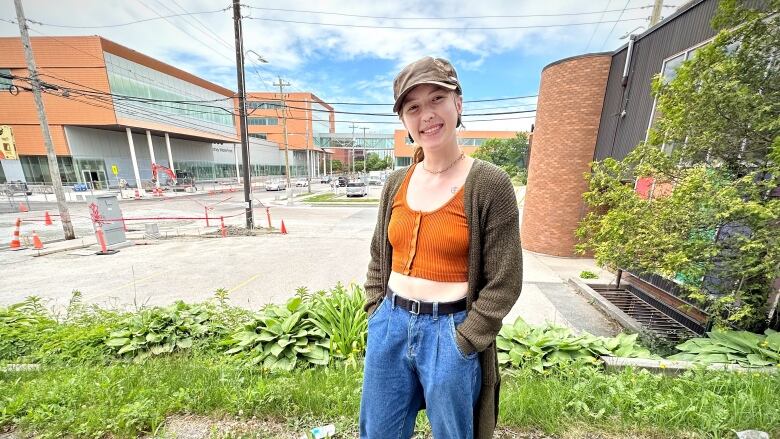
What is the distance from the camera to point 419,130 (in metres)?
1.29

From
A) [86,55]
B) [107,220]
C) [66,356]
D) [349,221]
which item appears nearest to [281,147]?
[86,55]

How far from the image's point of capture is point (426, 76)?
45.2 inches

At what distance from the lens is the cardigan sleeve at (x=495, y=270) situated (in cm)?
117

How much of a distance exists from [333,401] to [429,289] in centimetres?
150

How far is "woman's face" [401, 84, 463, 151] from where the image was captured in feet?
3.92

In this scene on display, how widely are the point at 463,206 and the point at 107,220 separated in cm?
1226

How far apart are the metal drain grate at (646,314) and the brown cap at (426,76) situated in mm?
5376

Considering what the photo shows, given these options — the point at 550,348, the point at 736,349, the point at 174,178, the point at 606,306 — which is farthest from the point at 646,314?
the point at 174,178

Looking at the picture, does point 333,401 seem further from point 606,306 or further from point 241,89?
point 241,89

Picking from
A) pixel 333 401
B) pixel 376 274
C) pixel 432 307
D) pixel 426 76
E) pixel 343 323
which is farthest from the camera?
pixel 343 323

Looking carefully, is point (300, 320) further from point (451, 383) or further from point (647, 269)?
point (647, 269)

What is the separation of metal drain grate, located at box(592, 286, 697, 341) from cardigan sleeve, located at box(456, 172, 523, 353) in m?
4.91

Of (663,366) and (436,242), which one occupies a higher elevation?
(436,242)

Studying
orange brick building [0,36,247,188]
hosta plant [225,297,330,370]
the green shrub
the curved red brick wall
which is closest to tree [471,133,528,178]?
orange brick building [0,36,247,188]
